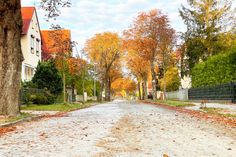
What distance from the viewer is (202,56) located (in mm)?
56781

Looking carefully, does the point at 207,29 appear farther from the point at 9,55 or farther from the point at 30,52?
the point at 9,55

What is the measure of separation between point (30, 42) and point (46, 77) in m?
4.21

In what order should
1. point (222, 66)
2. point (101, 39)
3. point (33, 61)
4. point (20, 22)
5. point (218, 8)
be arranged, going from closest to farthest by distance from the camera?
point (20, 22) → point (222, 66) → point (33, 61) → point (218, 8) → point (101, 39)

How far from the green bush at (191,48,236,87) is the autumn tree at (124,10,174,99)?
258 inches

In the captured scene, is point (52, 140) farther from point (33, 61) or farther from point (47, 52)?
point (47, 52)

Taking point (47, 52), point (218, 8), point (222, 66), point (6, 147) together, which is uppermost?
point (218, 8)

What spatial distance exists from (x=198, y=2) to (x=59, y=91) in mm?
22528

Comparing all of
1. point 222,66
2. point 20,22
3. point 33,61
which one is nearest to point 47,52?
point 33,61

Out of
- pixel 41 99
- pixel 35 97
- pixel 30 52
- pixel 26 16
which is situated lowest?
pixel 41 99

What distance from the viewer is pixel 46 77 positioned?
1705 inches

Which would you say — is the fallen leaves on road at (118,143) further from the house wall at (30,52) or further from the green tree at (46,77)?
the house wall at (30,52)

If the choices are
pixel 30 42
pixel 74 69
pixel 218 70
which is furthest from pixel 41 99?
pixel 218 70

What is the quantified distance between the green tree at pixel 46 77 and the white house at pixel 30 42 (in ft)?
4.21

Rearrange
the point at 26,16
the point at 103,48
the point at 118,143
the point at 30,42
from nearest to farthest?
the point at 118,143 < the point at 30,42 < the point at 26,16 < the point at 103,48
